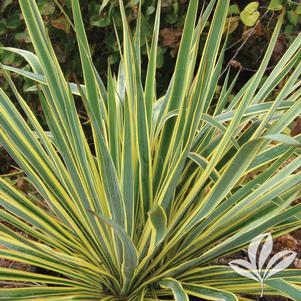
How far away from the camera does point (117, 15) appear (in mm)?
2389

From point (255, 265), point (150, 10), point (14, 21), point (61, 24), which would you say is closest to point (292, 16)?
point (150, 10)

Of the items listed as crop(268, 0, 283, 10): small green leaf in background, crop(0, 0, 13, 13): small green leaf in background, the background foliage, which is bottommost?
the background foliage

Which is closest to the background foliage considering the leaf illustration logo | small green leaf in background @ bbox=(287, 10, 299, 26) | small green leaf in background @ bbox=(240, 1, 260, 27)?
small green leaf in background @ bbox=(287, 10, 299, 26)

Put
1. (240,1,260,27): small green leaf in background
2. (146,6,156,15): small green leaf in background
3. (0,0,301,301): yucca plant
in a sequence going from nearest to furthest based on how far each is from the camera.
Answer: (0,0,301,301): yucca plant < (240,1,260,27): small green leaf in background < (146,6,156,15): small green leaf in background

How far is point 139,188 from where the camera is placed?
1.29 meters

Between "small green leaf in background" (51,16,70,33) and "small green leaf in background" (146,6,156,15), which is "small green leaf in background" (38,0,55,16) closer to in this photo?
"small green leaf in background" (51,16,70,33)

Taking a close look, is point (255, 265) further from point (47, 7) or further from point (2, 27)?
point (2, 27)

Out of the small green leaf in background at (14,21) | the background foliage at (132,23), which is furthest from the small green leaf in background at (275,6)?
the small green leaf in background at (14,21)

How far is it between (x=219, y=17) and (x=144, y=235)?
53 cm

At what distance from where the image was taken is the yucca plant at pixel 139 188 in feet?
3.92

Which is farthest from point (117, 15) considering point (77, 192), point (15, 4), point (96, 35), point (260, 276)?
point (260, 276)

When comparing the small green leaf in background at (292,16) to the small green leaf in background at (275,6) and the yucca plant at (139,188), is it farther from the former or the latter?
the yucca plant at (139,188)

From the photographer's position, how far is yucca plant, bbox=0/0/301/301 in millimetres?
1193

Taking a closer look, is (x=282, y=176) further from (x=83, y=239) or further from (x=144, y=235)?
(x=83, y=239)
